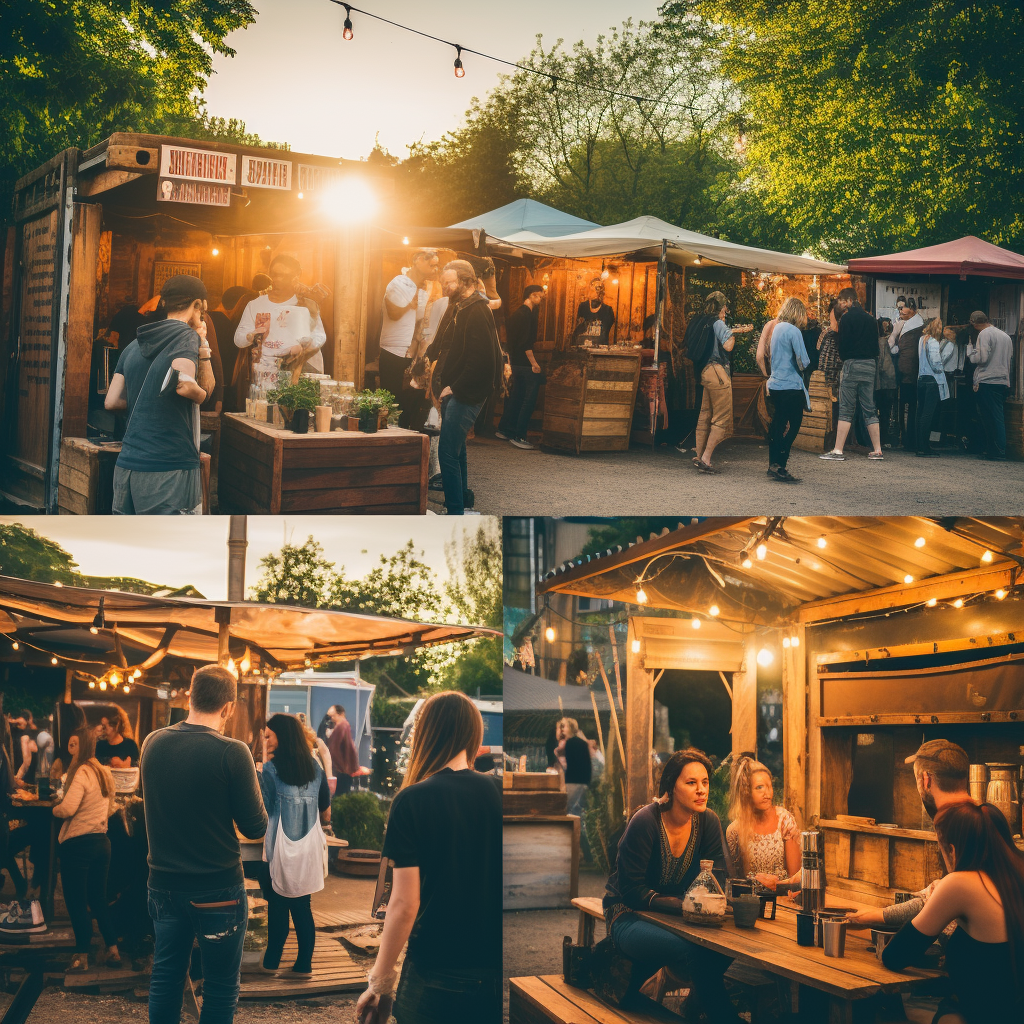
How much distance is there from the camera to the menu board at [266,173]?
7.02 metres

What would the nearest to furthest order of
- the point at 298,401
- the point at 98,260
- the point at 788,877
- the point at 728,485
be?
the point at 788,877
the point at 298,401
the point at 98,260
the point at 728,485

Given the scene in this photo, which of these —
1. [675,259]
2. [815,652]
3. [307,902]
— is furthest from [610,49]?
[307,902]

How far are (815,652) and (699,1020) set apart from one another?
1625mm

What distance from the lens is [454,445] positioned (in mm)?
6488

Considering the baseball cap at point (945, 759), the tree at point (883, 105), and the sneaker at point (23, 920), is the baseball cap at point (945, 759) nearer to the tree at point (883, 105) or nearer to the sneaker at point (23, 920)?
the sneaker at point (23, 920)

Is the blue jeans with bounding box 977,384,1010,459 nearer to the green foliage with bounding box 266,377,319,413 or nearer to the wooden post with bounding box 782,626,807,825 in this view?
the wooden post with bounding box 782,626,807,825

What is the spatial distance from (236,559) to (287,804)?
3.36ft

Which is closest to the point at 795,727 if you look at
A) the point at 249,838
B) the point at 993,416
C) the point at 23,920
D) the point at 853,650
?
the point at 853,650

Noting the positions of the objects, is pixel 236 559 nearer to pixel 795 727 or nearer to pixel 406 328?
pixel 795 727

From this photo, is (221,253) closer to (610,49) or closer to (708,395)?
(610,49)

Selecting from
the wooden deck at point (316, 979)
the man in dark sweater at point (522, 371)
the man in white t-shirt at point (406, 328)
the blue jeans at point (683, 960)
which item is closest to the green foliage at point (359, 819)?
the wooden deck at point (316, 979)

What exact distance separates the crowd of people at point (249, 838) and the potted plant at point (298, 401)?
84.6 inches

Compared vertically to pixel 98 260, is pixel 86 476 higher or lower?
lower

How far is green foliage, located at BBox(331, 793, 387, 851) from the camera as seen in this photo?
4.24m
